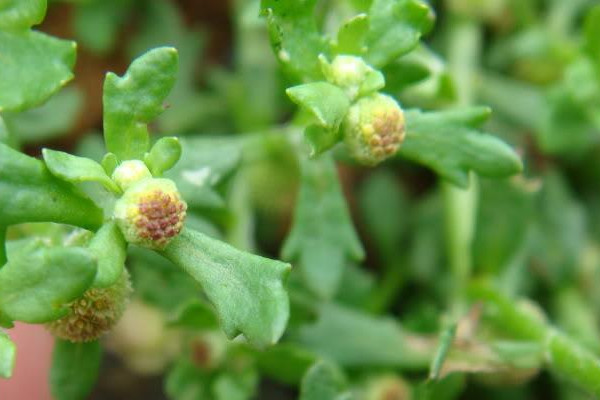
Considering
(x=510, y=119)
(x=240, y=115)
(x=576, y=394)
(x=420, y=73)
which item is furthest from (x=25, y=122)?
(x=576, y=394)

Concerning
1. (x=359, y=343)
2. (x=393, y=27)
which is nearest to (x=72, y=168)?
(x=393, y=27)

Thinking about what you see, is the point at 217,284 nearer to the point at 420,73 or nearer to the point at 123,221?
the point at 123,221

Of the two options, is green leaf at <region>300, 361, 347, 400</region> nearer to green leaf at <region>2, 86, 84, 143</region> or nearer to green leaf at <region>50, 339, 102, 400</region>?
green leaf at <region>50, 339, 102, 400</region>

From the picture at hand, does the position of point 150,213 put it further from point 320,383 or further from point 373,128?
point 320,383

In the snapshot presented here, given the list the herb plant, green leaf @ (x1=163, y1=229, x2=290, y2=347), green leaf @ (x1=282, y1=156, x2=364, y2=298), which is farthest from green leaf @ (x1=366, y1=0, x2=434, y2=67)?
green leaf @ (x1=163, y1=229, x2=290, y2=347)

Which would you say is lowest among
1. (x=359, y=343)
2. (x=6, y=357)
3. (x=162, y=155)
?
(x=359, y=343)

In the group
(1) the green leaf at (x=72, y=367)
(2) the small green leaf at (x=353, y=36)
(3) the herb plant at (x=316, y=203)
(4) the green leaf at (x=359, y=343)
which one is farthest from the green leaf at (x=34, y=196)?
(4) the green leaf at (x=359, y=343)

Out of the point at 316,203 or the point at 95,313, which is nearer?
the point at 95,313
